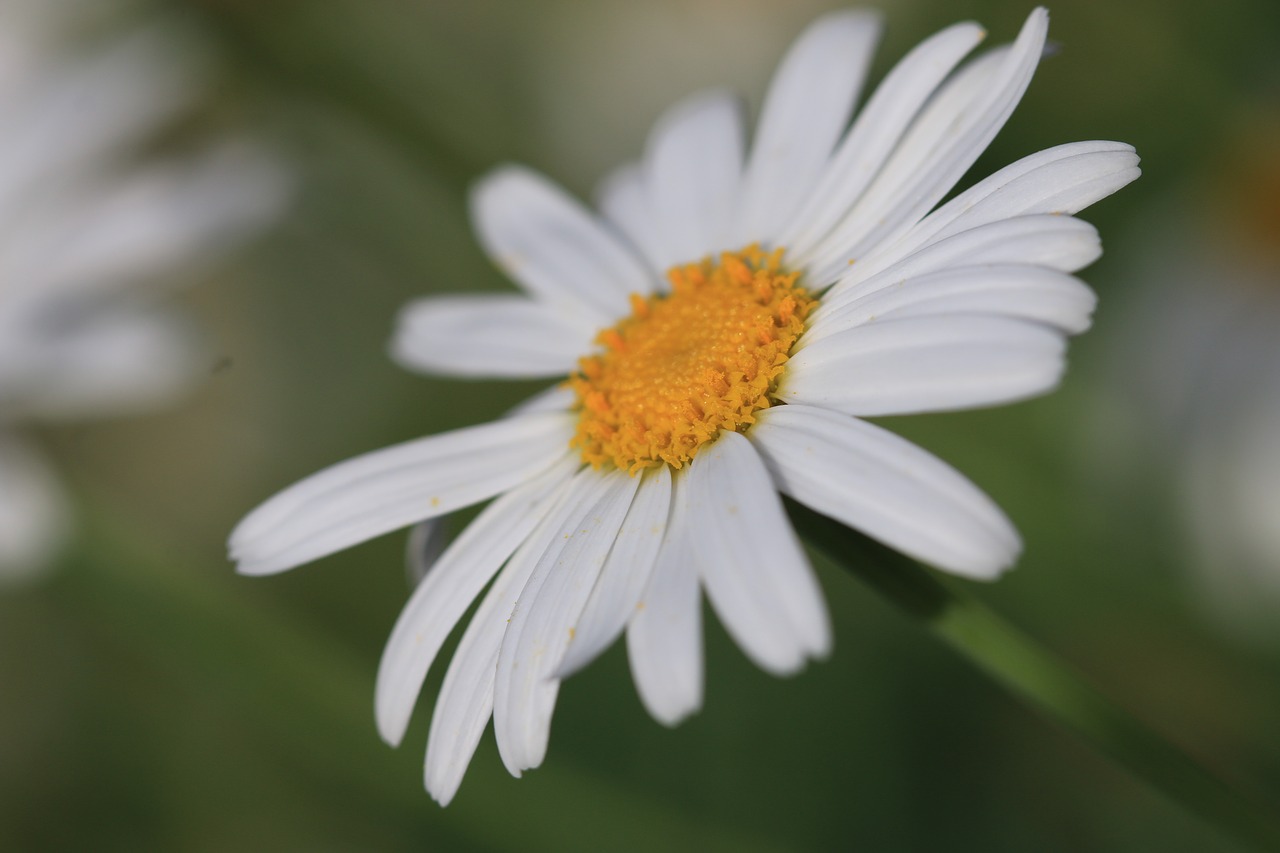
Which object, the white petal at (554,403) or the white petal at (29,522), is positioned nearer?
the white petal at (554,403)

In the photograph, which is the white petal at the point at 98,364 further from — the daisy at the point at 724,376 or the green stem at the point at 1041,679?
the green stem at the point at 1041,679

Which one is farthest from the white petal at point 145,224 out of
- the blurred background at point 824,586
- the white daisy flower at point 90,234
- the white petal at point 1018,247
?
the white petal at point 1018,247

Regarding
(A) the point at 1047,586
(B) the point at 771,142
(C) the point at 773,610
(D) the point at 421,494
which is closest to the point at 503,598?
(D) the point at 421,494

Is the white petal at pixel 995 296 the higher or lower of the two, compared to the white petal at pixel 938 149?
lower

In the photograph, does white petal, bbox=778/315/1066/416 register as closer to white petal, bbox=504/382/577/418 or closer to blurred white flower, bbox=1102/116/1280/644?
white petal, bbox=504/382/577/418

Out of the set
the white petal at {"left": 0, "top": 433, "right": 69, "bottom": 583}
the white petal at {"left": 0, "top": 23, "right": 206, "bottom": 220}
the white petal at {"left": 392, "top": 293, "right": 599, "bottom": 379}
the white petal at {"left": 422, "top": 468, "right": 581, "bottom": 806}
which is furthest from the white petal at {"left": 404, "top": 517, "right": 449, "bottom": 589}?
the white petal at {"left": 0, "top": 23, "right": 206, "bottom": 220}

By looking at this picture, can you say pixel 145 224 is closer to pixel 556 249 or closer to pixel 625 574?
pixel 556 249

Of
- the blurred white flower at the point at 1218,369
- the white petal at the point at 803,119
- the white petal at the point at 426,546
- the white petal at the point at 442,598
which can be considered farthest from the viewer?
the blurred white flower at the point at 1218,369

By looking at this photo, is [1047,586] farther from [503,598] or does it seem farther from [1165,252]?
[503,598]
